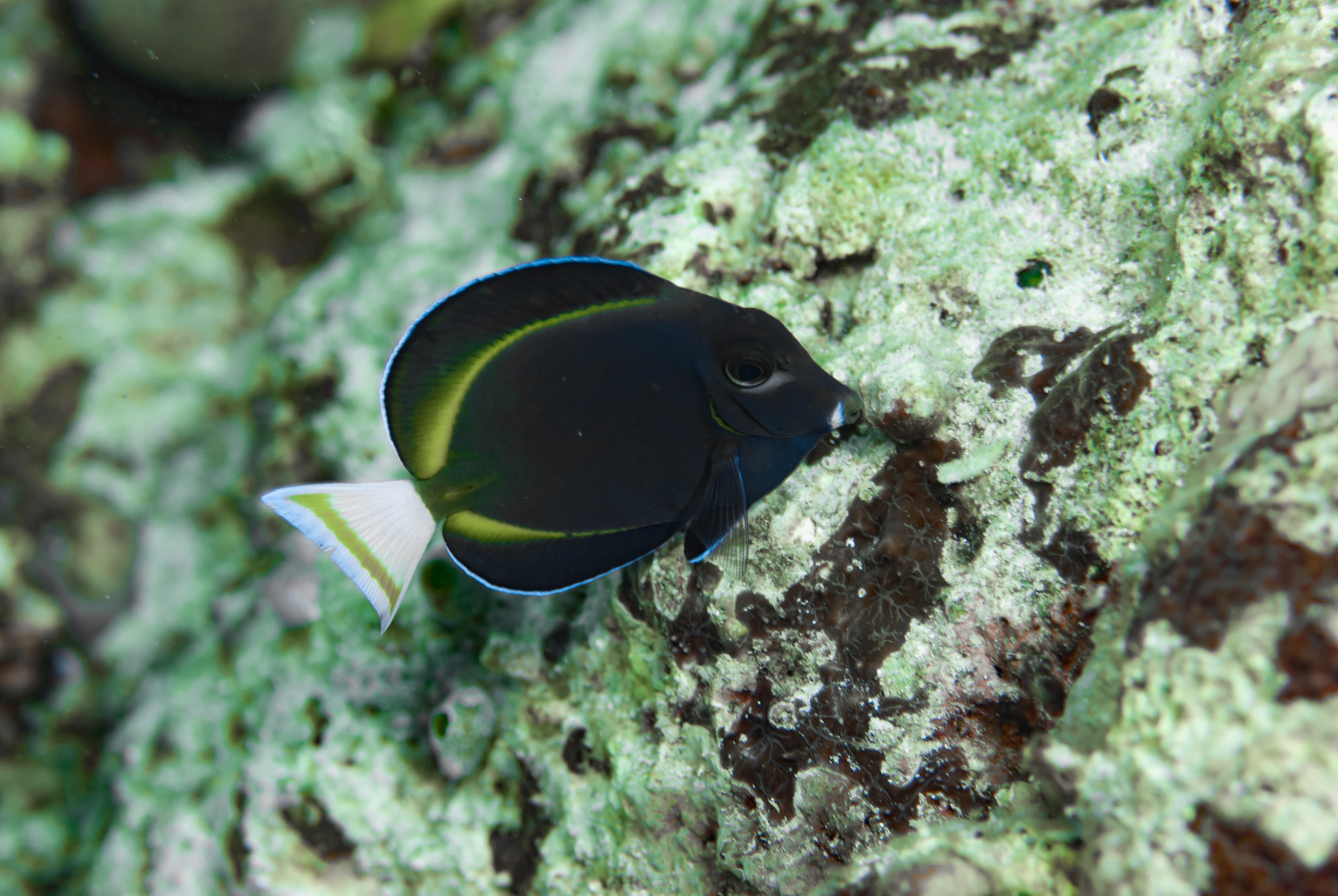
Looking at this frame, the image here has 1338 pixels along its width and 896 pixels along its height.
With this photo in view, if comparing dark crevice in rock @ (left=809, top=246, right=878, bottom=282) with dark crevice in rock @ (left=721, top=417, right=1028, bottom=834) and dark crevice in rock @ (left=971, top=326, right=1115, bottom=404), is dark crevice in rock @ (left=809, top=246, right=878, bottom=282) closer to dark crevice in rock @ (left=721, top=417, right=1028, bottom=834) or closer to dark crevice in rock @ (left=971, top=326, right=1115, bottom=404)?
dark crevice in rock @ (left=971, top=326, right=1115, bottom=404)

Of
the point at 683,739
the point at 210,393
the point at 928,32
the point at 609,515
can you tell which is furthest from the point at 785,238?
the point at 210,393

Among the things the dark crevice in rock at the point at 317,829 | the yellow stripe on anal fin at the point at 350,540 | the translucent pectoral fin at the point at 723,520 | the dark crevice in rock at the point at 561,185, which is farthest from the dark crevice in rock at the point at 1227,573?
the dark crevice in rock at the point at 317,829

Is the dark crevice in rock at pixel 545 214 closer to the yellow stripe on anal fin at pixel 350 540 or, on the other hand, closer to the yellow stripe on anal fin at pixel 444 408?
the yellow stripe on anal fin at pixel 444 408

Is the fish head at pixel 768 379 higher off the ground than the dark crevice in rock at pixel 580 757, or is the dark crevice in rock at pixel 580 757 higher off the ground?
the fish head at pixel 768 379

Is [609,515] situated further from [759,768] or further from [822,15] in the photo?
[822,15]

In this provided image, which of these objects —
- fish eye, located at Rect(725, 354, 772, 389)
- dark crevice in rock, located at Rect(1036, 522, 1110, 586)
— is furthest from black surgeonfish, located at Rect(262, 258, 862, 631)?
dark crevice in rock, located at Rect(1036, 522, 1110, 586)

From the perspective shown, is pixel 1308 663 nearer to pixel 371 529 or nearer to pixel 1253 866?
pixel 1253 866
